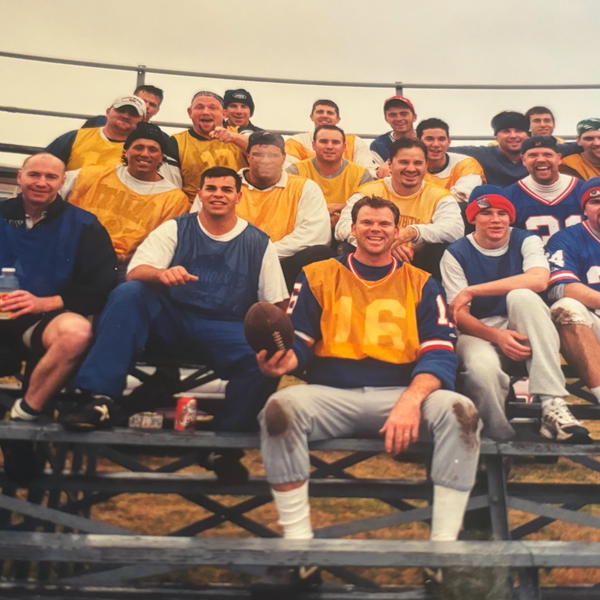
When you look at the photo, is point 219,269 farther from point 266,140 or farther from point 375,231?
point 266,140

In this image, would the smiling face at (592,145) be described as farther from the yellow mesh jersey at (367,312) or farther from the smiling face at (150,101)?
the smiling face at (150,101)

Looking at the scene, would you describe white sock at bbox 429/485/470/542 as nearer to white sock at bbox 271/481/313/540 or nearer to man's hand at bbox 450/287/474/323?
white sock at bbox 271/481/313/540

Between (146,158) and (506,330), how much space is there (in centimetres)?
241

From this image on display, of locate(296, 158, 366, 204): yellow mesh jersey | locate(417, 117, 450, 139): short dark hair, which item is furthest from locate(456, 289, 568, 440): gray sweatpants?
locate(417, 117, 450, 139): short dark hair

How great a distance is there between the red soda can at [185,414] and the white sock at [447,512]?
1.17 metres

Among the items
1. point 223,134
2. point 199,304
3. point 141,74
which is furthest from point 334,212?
point 141,74

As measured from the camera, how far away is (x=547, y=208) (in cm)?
408

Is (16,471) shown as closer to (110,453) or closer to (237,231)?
(110,453)

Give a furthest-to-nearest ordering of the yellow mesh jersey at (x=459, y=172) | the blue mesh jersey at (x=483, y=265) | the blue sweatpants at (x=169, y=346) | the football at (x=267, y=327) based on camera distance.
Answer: the yellow mesh jersey at (x=459, y=172) → the blue mesh jersey at (x=483, y=265) → the blue sweatpants at (x=169, y=346) → the football at (x=267, y=327)

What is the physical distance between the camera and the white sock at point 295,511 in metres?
2.33

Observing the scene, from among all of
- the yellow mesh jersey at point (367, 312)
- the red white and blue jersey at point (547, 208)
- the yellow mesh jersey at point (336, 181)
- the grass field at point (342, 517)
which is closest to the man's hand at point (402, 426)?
the yellow mesh jersey at point (367, 312)

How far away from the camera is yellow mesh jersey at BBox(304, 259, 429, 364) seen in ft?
8.91

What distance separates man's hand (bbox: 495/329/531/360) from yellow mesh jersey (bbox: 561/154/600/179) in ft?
9.18

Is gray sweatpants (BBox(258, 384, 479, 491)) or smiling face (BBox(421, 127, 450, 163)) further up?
smiling face (BBox(421, 127, 450, 163))
